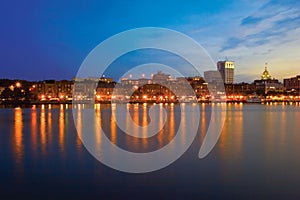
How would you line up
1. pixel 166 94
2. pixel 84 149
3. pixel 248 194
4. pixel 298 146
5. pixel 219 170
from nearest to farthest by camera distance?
pixel 248 194 < pixel 219 170 < pixel 84 149 < pixel 298 146 < pixel 166 94

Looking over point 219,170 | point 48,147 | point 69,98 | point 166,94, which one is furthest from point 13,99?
point 219,170

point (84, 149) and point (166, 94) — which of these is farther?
point (166, 94)

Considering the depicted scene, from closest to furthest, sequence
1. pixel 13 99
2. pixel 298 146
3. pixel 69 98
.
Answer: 1. pixel 298 146
2. pixel 13 99
3. pixel 69 98

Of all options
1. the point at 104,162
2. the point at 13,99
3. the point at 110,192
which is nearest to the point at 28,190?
the point at 110,192

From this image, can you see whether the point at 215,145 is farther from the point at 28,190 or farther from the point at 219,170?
the point at 28,190

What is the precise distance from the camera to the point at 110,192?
23.9 feet

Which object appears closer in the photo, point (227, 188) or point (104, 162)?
point (227, 188)

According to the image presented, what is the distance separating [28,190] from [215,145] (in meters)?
8.02

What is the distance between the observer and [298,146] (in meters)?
13.6

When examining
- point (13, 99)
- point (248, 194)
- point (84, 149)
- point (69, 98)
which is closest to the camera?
point (248, 194)

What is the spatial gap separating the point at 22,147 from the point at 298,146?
1003 cm

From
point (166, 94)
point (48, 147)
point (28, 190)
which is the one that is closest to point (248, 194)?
point (28, 190)

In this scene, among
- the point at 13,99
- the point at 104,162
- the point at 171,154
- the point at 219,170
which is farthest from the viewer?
the point at 13,99

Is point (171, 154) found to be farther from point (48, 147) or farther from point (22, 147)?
point (22, 147)
